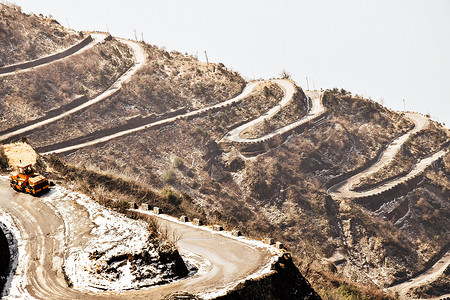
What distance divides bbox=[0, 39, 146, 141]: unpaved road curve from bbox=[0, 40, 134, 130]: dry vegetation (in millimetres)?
1027

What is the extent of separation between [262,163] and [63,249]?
125 feet

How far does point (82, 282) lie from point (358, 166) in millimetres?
49946

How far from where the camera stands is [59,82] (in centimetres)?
5744

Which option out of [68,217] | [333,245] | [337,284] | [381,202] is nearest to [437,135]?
[381,202]

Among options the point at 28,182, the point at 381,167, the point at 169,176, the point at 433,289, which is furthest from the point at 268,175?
the point at 28,182

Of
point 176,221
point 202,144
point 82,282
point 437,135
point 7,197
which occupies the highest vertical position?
point 7,197

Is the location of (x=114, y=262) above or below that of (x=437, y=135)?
above

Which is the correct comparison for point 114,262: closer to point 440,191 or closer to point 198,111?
point 198,111

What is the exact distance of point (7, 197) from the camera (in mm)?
22156

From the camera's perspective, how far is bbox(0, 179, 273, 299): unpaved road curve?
1420cm

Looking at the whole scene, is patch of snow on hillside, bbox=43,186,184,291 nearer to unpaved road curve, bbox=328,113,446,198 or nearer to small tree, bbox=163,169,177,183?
small tree, bbox=163,169,177,183

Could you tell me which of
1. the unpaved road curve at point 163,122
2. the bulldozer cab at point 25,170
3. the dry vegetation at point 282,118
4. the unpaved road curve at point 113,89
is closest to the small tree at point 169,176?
the unpaved road curve at point 163,122

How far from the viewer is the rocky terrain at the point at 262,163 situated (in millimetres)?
43094

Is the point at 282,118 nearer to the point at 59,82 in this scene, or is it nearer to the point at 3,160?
the point at 59,82
